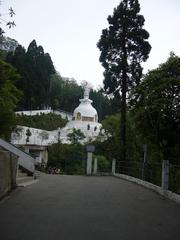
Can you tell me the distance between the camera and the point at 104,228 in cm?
760

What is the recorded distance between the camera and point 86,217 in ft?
28.7

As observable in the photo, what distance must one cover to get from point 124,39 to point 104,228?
2080 centimetres

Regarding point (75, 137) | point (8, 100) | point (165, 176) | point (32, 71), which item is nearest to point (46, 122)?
point (32, 71)

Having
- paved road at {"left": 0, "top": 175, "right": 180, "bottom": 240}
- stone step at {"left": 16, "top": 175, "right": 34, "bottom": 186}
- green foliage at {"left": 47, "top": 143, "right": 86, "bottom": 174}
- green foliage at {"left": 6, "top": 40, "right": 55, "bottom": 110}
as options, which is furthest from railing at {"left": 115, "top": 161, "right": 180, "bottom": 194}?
green foliage at {"left": 6, "top": 40, "right": 55, "bottom": 110}

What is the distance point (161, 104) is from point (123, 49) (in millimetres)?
11010

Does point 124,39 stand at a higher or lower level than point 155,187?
higher

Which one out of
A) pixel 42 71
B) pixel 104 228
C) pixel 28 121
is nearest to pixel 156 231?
pixel 104 228

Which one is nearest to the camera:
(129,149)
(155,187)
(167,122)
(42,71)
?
(155,187)

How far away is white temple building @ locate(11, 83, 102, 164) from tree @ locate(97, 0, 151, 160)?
12483 millimetres

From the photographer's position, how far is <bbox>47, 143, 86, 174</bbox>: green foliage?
3570 cm

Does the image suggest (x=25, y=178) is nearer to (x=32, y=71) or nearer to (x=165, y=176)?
(x=165, y=176)

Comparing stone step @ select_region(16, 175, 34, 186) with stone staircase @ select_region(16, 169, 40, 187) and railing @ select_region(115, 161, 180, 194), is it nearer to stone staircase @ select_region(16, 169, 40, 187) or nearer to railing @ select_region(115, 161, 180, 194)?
stone staircase @ select_region(16, 169, 40, 187)

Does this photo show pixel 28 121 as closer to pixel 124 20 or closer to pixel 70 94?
pixel 124 20

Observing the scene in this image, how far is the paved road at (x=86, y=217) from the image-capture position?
704 cm
